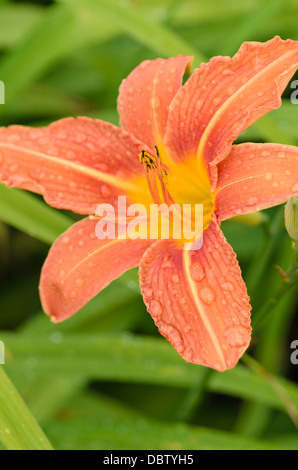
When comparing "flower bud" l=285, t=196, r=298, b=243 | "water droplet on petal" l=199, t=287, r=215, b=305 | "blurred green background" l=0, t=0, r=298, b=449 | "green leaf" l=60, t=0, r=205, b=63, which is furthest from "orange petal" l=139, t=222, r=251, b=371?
"green leaf" l=60, t=0, r=205, b=63

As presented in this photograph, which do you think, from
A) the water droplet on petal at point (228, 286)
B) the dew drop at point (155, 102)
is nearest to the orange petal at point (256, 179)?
the water droplet on petal at point (228, 286)

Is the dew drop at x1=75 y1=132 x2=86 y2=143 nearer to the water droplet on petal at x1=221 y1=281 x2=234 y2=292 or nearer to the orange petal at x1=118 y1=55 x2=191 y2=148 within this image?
the orange petal at x1=118 y1=55 x2=191 y2=148

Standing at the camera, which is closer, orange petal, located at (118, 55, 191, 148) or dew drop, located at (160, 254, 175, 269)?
dew drop, located at (160, 254, 175, 269)

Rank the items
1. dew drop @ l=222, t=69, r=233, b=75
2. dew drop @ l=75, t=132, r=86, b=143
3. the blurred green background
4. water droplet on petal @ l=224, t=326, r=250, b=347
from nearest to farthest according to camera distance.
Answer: water droplet on petal @ l=224, t=326, r=250, b=347, dew drop @ l=222, t=69, r=233, b=75, dew drop @ l=75, t=132, r=86, b=143, the blurred green background

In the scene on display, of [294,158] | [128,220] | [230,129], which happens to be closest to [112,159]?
[128,220]

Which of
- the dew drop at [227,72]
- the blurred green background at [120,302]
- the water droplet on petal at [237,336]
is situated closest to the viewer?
the water droplet on petal at [237,336]

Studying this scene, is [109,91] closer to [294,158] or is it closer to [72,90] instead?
[72,90]

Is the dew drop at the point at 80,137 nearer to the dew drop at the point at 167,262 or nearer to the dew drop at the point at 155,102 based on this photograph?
the dew drop at the point at 155,102
